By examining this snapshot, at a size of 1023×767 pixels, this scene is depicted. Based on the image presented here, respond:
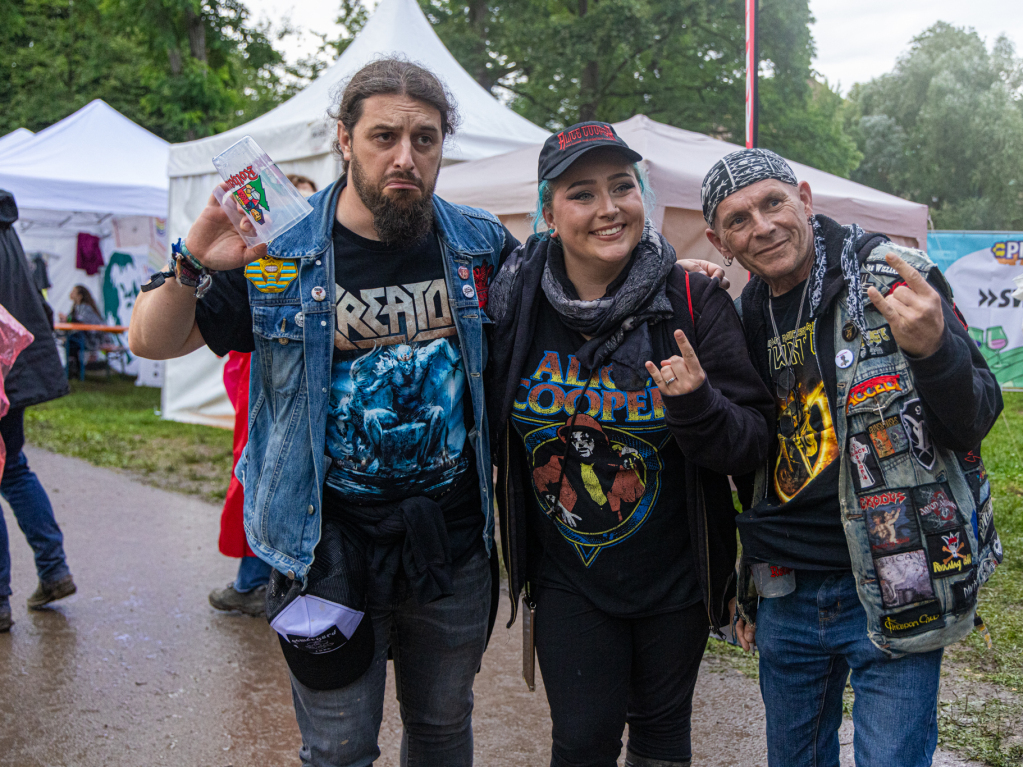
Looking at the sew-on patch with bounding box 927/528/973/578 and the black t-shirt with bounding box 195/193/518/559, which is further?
the black t-shirt with bounding box 195/193/518/559

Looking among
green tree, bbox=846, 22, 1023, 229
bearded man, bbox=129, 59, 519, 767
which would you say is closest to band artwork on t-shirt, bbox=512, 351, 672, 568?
bearded man, bbox=129, 59, 519, 767

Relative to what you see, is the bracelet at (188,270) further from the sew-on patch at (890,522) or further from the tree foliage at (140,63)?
the tree foliage at (140,63)

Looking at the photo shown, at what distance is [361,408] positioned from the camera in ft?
6.52

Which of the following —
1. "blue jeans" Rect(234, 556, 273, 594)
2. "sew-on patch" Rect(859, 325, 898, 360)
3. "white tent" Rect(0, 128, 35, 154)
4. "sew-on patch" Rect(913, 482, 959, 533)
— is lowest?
"blue jeans" Rect(234, 556, 273, 594)

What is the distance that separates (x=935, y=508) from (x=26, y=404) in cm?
388

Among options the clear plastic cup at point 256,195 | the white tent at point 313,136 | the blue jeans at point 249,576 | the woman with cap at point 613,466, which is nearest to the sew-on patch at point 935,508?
the woman with cap at point 613,466

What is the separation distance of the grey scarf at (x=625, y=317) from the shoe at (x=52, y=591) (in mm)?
3286

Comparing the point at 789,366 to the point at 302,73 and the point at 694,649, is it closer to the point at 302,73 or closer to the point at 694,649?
the point at 694,649

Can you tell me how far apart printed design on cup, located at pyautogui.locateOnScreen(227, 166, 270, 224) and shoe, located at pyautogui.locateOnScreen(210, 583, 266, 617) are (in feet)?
9.26

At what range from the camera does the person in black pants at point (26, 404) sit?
3.89m

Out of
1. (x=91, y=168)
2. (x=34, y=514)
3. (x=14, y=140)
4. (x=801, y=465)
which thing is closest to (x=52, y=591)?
(x=34, y=514)

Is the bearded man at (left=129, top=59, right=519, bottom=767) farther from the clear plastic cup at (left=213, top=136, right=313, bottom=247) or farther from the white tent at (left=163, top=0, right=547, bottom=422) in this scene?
Result: the white tent at (left=163, top=0, right=547, bottom=422)

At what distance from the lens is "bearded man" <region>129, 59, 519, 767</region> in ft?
6.42

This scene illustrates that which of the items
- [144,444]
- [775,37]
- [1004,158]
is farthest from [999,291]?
[1004,158]
